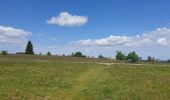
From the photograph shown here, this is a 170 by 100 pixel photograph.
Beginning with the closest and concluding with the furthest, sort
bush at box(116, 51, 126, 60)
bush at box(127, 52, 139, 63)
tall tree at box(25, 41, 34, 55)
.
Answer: bush at box(127, 52, 139, 63), tall tree at box(25, 41, 34, 55), bush at box(116, 51, 126, 60)

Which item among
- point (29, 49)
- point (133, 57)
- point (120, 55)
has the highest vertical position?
point (29, 49)

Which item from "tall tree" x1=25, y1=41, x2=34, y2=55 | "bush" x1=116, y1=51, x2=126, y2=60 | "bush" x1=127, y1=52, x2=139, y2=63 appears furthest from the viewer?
"bush" x1=116, y1=51, x2=126, y2=60

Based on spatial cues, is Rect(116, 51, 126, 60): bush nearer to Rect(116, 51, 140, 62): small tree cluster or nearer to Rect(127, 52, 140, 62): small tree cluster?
Rect(116, 51, 140, 62): small tree cluster

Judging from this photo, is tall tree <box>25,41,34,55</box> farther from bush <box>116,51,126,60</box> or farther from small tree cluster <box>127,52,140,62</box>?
small tree cluster <box>127,52,140,62</box>

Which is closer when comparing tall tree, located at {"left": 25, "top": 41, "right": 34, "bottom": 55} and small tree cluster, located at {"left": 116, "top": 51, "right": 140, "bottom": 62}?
small tree cluster, located at {"left": 116, "top": 51, "right": 140, "bottom": 62}

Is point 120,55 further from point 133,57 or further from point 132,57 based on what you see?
point 133,57

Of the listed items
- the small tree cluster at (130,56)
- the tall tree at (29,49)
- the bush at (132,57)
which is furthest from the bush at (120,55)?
the tall tree at (29,49)

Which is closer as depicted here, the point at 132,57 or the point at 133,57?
the point at 133,57

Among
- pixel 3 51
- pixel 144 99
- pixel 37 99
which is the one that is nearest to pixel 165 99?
pixel 144 99

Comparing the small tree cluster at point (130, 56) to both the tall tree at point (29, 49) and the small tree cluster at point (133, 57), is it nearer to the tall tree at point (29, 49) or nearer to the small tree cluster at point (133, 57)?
the small tree cluster at point (133, 57)

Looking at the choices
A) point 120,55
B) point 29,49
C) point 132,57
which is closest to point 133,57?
point 132,57

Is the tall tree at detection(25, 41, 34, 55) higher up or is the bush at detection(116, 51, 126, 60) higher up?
the tall tree at detection(25, 41, 34, 55)

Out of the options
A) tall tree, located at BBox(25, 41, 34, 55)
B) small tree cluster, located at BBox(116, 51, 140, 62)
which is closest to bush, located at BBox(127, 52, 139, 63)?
small tree cluster, located at BBox(116, 51, 140, 62)

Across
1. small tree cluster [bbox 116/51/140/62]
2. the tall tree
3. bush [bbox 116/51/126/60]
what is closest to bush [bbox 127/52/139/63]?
small tree cluster [bbox 116/51/140/62]
